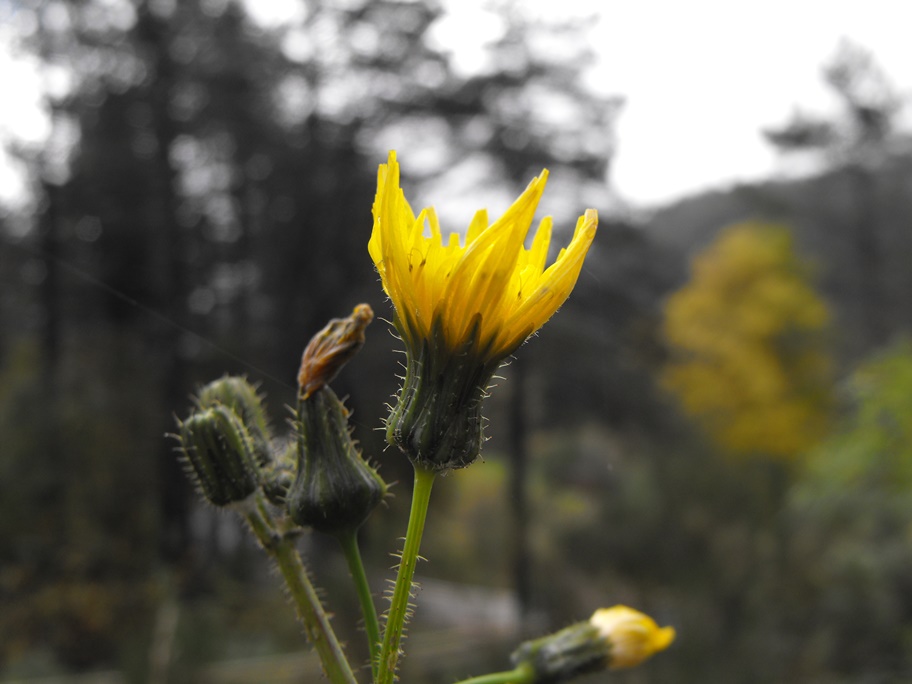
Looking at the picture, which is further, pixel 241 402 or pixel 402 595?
pixel 241 402

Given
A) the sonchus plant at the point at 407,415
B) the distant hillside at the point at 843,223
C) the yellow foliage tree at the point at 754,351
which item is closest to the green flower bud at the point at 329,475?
the sonchus plant at the point at 407,415

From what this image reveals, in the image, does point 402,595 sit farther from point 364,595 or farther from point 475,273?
point 475,273

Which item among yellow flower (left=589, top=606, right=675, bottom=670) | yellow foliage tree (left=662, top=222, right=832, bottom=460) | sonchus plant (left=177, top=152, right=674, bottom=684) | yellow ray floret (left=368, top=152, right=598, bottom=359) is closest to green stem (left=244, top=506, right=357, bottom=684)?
sonchus plant (left=177, top=152, right=674, bottom=684)

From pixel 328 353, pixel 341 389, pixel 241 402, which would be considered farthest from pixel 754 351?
pixel 328 353

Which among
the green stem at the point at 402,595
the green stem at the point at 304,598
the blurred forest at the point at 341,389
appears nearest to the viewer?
the green stem at the point at 402,595

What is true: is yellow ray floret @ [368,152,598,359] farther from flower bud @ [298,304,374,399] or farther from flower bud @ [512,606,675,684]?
flower bud @ [512,606,675,684]

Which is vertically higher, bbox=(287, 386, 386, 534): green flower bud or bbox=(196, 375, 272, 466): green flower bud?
bbox=(196, 375, 272, 466): green flower bud

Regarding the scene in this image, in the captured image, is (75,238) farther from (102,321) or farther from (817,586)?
(817,586)

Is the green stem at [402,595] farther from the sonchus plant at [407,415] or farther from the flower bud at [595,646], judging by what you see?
the flower bud at [595,646]
